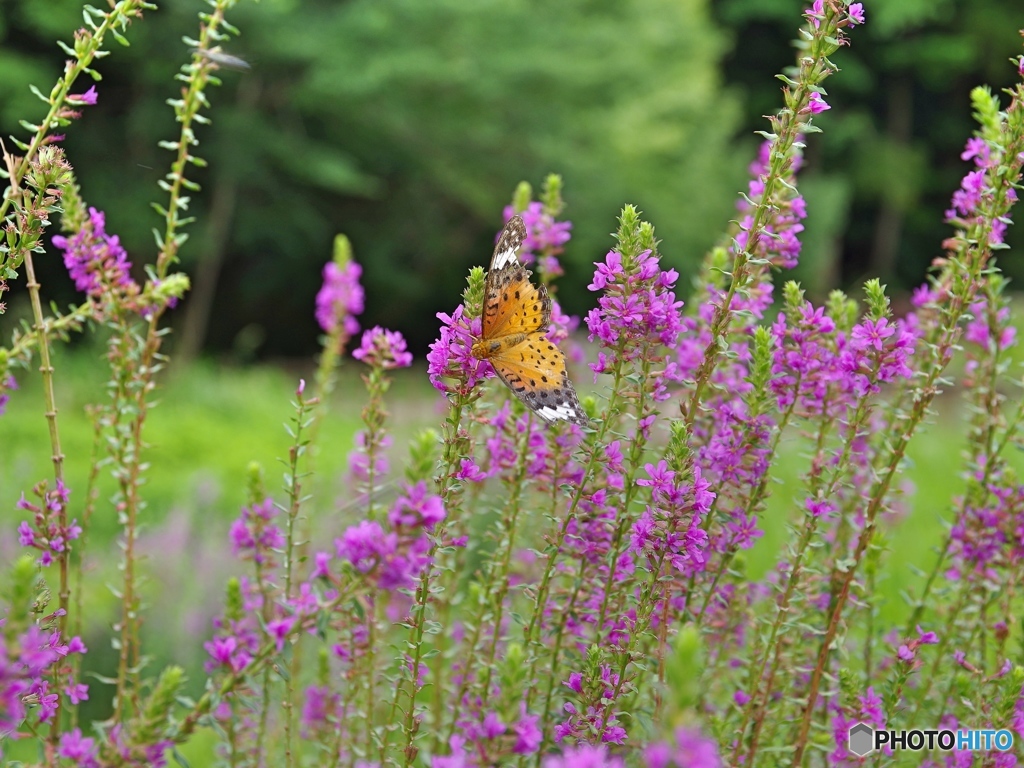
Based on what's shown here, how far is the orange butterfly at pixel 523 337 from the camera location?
198 centimetres

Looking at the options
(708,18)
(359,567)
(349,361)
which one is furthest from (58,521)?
(708,18)

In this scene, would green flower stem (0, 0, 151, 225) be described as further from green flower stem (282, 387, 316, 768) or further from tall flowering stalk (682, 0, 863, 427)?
tall flowering stalk (682, 0, 863, 427)

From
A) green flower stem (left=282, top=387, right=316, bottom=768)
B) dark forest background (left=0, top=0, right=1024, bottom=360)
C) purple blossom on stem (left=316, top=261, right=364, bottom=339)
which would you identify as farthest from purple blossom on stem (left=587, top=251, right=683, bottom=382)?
dark forest background (left=0, top=0, right=1024, bottom=360)

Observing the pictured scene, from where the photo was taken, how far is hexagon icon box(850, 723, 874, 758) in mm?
1916

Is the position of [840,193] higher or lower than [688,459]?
higher

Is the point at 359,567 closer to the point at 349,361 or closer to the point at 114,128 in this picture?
the point at 114,128

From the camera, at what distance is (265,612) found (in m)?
2.27

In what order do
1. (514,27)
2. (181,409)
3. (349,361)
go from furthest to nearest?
(349,361), (514,27), (181,409)

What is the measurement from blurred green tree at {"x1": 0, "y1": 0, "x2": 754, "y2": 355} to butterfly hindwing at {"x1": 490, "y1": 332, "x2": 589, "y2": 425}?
31.3 ft

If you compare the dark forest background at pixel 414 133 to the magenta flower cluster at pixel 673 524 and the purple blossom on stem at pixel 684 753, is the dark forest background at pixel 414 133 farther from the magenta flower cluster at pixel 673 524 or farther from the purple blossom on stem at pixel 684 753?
the purple blossom on stem at pixel 684 753

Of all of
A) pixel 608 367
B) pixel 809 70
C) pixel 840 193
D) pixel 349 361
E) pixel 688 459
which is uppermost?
pixel 840 193

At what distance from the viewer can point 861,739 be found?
6.32ft

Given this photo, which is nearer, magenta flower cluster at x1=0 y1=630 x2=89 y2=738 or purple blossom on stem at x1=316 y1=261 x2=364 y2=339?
magenta flower cluster at x1=0 y1=630 x2=89 y2=738

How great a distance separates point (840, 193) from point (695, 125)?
120 inches
